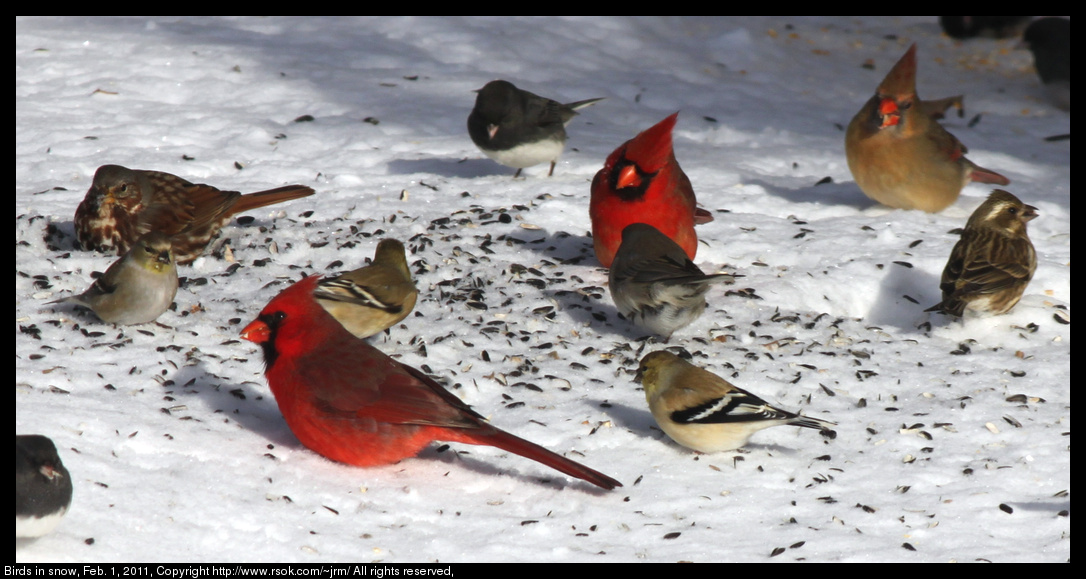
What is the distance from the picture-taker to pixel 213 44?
30.1 ft

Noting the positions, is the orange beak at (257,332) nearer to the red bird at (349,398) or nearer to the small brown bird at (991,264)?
the red bird at (349,398)

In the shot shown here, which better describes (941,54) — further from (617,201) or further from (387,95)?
(617,201)

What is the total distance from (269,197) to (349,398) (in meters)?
2.48

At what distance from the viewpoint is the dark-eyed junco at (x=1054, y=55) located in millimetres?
10188

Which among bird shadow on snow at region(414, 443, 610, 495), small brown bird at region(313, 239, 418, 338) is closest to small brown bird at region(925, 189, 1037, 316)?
bird shadow on snow at region(414, 443, 610, 495)

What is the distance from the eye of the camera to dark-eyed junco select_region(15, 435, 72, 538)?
9.26ft

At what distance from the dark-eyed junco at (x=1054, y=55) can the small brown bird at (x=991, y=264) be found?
5.02 m

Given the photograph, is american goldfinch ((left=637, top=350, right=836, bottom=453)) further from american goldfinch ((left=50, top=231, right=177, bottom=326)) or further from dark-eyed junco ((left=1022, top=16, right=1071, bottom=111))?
dark-eyed junco ((left=1022, top=16, right=1071, bottom=111))

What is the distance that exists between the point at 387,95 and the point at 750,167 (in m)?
2.99

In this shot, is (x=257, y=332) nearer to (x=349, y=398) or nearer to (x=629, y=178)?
(x=349, y=398)

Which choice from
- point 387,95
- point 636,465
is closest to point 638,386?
point 636,465

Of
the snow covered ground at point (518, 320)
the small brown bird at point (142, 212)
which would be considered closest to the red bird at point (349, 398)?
the snow covered ground at point (518, 320)

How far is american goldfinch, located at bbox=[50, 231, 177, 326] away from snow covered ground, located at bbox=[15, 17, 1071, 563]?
0.12 metres
